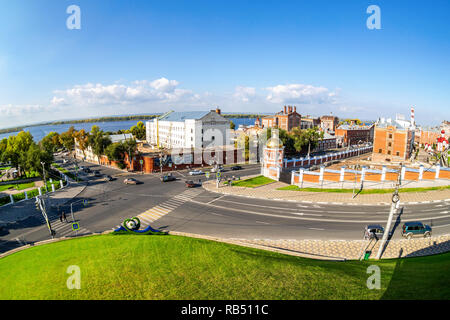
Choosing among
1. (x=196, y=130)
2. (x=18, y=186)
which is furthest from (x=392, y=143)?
(x=18, y=186)

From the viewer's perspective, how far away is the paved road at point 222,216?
25.6 metres

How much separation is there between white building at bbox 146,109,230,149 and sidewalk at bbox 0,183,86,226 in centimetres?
4069

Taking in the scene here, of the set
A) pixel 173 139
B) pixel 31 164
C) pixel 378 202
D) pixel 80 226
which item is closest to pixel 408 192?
pixel 378 202

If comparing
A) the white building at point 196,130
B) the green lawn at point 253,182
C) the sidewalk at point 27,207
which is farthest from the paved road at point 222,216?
the white building at point 196,130

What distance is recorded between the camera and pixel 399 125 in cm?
6494

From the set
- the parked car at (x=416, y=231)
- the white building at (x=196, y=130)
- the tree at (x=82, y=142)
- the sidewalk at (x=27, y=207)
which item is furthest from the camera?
the tree at (x=82, y=142)

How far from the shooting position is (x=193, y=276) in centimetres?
1346

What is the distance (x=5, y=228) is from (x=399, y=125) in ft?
272

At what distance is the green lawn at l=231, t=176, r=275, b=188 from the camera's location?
4527cm

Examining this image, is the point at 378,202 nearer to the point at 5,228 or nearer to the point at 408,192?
the point at 408,192

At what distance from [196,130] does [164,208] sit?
4862 cm

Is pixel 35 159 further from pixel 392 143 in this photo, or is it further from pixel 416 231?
pixel 392 143

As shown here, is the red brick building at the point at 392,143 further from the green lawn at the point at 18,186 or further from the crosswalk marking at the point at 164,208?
the green lawn at the point at 18,186

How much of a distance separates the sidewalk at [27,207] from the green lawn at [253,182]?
94.1 feet
